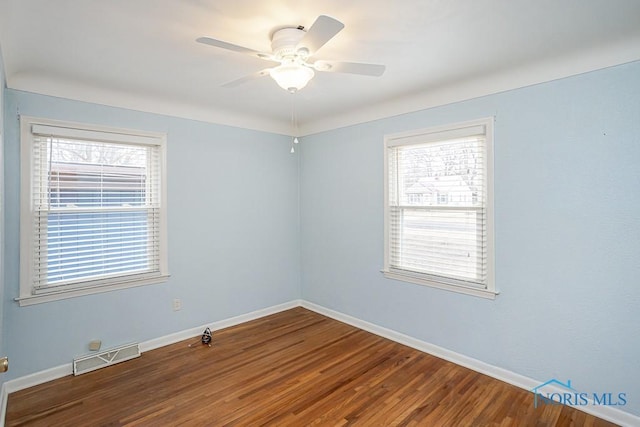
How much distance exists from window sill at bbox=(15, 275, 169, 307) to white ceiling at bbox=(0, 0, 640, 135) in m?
1.69

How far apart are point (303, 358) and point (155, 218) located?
2.05 metres

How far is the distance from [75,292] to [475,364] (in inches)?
141

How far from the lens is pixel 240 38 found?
2.06 meters

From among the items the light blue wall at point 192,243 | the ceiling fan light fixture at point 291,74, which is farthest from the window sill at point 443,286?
the ceiling fan light fixture at point 291,74

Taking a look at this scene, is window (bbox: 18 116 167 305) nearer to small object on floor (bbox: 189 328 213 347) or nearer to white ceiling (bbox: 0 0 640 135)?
white ceiling (bbox: 0 0 640 135)

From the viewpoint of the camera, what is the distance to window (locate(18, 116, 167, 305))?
2697mm

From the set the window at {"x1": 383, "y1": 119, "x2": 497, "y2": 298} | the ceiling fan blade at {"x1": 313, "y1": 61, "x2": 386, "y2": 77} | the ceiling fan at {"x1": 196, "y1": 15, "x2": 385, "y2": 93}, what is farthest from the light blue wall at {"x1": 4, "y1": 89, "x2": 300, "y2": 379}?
the ceiling fan blade at {"x1": 313, "y1": 61, "x2": 386, "y2": 77}

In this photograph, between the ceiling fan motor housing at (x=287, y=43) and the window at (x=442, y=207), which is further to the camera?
the window at (x=442, y=207)

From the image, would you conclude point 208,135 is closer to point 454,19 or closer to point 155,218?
point 155,218

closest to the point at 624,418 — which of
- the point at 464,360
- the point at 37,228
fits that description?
the point at 464,360

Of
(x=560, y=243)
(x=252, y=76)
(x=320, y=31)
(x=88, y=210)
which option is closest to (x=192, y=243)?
(x=88, y=210)

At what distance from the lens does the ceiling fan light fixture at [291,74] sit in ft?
6.61

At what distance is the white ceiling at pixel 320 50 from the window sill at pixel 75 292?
1.69 metres

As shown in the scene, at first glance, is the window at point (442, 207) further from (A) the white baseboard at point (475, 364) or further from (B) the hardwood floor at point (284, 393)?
(B) the hardwood floor at point (284, 393)
